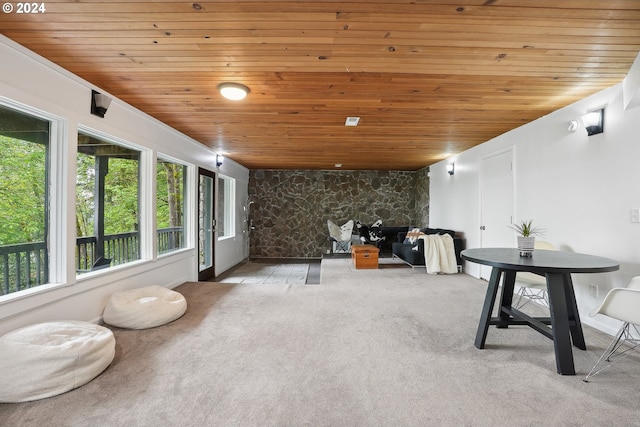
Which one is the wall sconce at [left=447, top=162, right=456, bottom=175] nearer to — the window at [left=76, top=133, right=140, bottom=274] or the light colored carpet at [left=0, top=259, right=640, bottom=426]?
the light colored carpet at [left=0, top=259, right=640, bottom=426]

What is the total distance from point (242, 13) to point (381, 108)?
180 centimetres

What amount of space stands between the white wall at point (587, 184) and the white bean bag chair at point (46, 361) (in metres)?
3.87

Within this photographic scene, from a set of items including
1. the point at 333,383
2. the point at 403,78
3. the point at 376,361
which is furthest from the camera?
the point at 403,78

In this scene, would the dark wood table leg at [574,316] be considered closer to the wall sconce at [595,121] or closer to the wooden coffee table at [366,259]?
the wall sconce at [595,121]

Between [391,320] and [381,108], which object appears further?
[381,108]

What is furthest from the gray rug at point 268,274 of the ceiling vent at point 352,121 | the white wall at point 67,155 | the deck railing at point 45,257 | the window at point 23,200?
the window at point 23,200

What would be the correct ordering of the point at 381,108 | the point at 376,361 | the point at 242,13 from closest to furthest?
the point at 242,13 → the point at 376,361 → the point at 381,108

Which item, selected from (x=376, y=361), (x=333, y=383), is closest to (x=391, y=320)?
(x=376, y=361)

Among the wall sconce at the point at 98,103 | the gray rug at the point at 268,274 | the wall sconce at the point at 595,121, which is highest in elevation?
the wall sconce at the point at 98,103

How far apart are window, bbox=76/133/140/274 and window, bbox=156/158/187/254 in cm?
31

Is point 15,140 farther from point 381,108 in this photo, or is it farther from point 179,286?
point 381,108

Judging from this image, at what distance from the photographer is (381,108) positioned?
3113mm

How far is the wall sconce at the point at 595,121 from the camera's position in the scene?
8.73ft

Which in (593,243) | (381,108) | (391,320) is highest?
(381,108)
